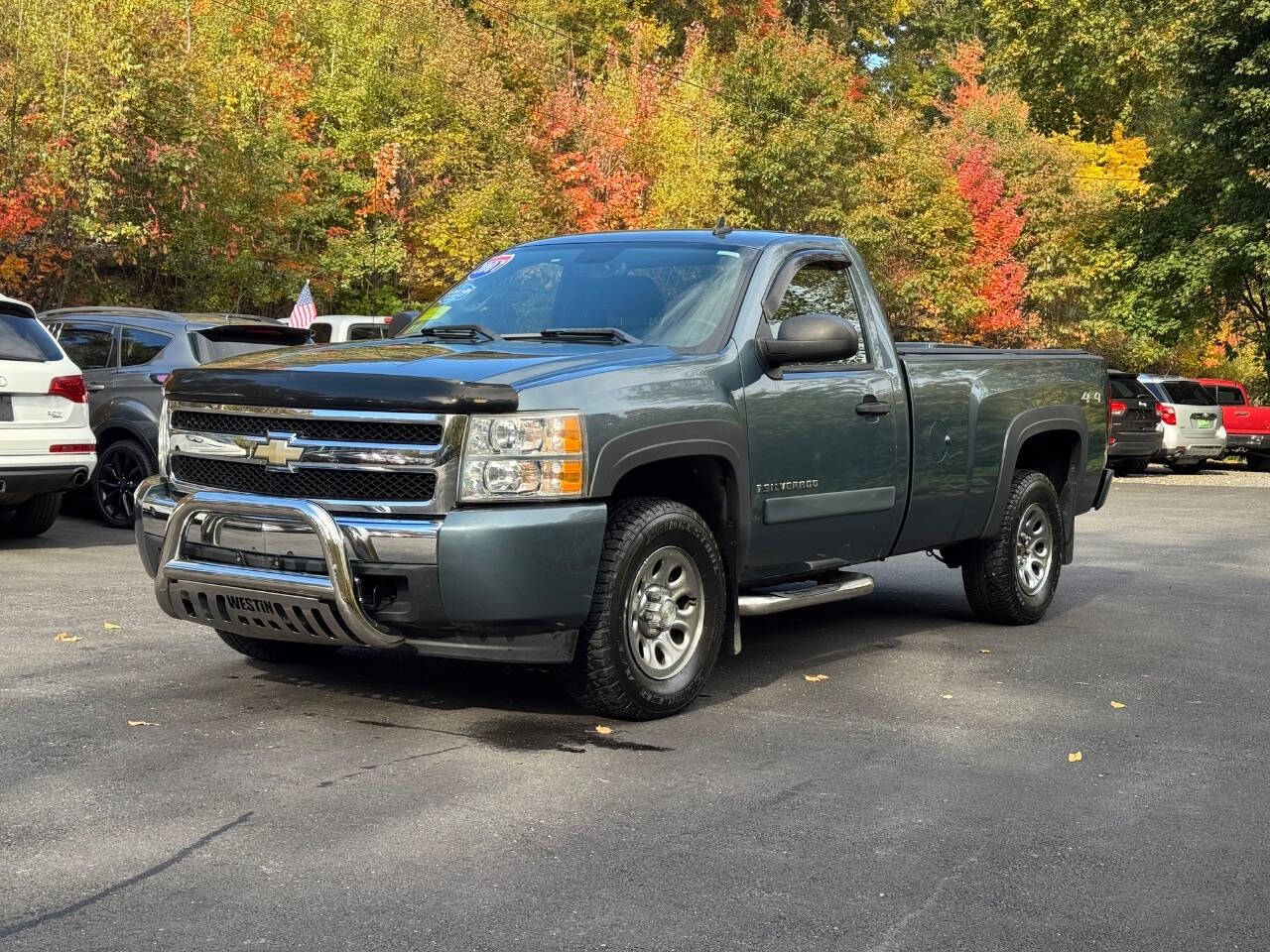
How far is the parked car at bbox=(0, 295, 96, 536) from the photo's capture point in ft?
37.9

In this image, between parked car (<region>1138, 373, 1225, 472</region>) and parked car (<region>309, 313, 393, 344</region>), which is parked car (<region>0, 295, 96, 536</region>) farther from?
parked car (<region>1138, 373, 1225, 472</region>)

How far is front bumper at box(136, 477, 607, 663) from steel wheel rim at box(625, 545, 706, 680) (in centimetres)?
35

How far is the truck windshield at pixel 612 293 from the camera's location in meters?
7.29

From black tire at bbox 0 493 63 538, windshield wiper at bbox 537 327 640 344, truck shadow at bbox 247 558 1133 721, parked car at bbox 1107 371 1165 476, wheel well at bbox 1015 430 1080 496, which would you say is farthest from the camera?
parked car at bbox 1107 371 1165 476

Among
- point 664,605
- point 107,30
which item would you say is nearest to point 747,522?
point 664,605

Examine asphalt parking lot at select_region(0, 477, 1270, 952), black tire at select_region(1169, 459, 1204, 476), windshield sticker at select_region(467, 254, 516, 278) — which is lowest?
black tire at select_region(1169, 459, 1204, 476)

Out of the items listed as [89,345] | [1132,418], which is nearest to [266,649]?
[89,345]

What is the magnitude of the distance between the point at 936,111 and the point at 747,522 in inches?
2625

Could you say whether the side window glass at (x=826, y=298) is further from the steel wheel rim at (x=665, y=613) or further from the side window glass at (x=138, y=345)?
the side window glass at (x=138, y=345)

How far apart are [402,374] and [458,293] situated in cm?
193

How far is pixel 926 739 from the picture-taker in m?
6.48

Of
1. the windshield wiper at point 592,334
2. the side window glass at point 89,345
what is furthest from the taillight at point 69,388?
the windshield wiper at point 592,334

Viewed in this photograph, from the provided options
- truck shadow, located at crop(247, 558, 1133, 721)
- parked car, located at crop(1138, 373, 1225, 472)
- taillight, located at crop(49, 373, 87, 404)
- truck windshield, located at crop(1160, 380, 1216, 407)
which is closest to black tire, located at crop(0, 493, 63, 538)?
taillight, located at crop(49, 373, 87, 404)

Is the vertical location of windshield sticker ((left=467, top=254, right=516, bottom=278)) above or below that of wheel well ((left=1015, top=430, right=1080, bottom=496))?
above
